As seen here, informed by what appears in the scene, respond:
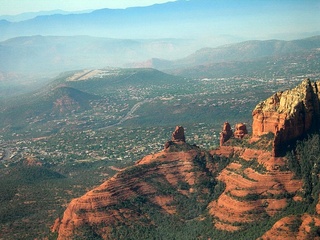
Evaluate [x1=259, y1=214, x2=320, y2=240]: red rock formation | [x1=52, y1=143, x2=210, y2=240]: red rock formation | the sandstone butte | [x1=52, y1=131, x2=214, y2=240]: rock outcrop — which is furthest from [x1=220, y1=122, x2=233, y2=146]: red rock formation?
[x1=259, y1=214, x2=320, y2=240]: red rock formation

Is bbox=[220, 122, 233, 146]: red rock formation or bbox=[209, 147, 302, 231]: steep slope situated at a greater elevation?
bbox=[220, 122, 233, 146]: red rock formation

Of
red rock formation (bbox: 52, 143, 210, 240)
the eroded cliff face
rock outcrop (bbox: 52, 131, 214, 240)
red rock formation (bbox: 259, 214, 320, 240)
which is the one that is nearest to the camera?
red rock formation (bbox: 259, 214, 320, 240)

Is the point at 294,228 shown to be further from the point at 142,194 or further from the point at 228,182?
the point at 142,194

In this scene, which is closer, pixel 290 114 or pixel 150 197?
pixel 290 114

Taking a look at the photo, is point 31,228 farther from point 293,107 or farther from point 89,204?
point 293,107

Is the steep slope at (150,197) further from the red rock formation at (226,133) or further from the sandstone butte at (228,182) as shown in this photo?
the red rock formation at (226,133)

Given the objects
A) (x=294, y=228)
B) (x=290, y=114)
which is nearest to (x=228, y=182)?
(x=290, y=114)

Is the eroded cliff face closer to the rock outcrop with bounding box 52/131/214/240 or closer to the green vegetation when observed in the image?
the green vegetation

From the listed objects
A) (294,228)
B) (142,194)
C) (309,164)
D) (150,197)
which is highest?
(309,164)

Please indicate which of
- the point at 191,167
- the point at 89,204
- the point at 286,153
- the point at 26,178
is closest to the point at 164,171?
the point at 191,167
